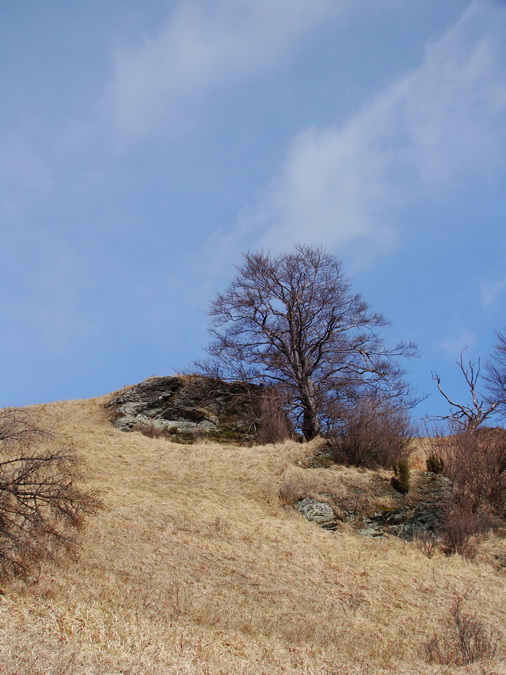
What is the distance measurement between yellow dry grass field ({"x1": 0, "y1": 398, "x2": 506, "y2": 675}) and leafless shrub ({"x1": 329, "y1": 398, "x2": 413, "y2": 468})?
94 cm

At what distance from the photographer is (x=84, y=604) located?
27.1 ft

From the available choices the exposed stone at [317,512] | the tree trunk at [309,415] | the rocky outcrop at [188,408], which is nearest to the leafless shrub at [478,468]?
the exposed stone at [317,512]

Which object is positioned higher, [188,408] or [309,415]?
[188,408]

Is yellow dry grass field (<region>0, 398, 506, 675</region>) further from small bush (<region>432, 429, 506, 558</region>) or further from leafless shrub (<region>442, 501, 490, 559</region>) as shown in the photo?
small bush (<region>432, 429, 506, 558</region>)

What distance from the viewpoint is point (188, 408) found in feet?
78.4

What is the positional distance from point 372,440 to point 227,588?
906 cm

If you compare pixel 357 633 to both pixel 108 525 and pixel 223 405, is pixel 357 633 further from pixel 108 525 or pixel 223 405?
pixel 223 405

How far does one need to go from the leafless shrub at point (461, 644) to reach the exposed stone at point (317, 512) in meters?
5.20

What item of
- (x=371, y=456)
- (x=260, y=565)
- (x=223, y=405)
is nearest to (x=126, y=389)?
(x=223, y=405)

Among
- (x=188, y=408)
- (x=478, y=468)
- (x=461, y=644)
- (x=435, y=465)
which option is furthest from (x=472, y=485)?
(x=188, y=408)

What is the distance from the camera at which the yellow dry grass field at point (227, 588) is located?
736cm

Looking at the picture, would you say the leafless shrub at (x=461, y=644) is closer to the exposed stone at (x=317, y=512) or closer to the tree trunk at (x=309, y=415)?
the exposed stone at (x=317, y=512)

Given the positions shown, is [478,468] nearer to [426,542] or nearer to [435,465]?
[435,465]

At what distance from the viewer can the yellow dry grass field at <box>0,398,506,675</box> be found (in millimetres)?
7359
